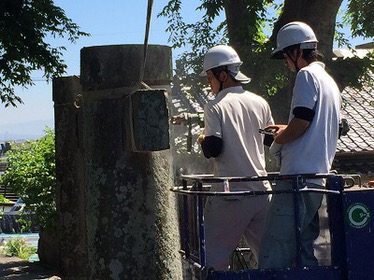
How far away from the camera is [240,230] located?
16.8ft

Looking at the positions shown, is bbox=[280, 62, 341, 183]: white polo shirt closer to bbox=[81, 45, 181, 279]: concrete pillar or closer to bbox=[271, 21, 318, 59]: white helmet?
bbox=[271, 21, 318, 59]: white helmet

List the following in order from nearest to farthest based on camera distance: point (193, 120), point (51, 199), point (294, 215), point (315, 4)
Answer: point (294, 215), point (193, 120), point (315, 4), point (51, 199)

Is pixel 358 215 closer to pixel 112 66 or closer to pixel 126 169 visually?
pixel 126 169

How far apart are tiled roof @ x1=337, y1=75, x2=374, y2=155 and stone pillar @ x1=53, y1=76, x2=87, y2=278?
14.2m

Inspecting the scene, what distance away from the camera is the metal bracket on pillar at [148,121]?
4426mm

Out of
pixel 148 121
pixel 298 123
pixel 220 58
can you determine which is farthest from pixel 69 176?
pixel 298 123

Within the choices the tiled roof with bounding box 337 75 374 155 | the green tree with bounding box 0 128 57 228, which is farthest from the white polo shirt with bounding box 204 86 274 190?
the tiled roof with bounding box 337 75 374 155


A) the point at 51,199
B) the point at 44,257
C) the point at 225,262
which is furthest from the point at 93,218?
the point at 44,257

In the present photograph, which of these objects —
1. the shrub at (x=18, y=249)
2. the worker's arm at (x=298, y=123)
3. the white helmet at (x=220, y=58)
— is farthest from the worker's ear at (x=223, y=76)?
the shrub at (x=18, y=249)

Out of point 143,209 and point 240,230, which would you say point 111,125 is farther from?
point 240,230

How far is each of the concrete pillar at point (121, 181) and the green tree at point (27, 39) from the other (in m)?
10.1

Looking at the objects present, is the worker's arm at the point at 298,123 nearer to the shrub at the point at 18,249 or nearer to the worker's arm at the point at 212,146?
the worker's arm at the point at 212,146

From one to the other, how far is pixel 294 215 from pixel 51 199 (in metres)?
14.5

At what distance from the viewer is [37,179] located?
60.8 feet
